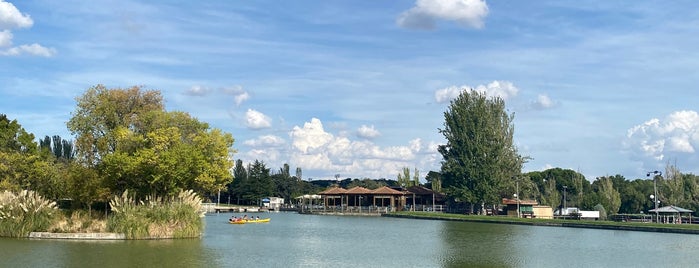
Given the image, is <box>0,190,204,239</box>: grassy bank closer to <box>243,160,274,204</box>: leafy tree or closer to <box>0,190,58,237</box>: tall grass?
<box>0,190,58,237</box>: tall grass

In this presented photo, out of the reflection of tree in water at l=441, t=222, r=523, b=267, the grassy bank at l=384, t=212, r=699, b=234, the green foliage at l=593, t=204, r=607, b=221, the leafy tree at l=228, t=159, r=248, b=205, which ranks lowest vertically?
the reflection of tree in water at l=441, t=222, r=523, b=267

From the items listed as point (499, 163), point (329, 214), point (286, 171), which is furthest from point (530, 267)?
point (286, 171)

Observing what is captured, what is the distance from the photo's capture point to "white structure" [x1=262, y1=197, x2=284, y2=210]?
137250 mm

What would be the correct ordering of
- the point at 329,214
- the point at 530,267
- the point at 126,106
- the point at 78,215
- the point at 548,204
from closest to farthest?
the point at 530,267
the point at 78,215
the point at 126,106
the point at 548,204
the point at 329,214

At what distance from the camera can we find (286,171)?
616ft

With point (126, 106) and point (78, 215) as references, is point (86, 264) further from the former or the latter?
point (126, 106)

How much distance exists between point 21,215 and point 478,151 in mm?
64519

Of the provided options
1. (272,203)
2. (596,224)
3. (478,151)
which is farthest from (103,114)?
(272,203)

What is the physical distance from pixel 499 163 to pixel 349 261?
63.0 meters

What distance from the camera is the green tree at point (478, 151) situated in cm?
9194

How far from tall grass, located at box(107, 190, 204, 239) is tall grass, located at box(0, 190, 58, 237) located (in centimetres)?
418

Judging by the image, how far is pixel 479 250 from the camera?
39625 mm

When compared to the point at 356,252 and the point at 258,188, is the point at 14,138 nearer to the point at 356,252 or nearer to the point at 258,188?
the point at 356,252

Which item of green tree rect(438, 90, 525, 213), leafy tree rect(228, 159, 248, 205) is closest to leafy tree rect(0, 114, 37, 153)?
green tree rect(438, 90, 525, 213)
